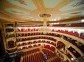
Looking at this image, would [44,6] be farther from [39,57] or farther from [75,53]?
[39,57]

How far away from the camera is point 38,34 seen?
2138cm

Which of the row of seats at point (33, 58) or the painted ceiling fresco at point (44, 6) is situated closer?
the painted ceiling fresco at point (44, 6)

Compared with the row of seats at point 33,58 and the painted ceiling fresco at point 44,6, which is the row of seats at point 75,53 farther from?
the row of seats at point 33,58

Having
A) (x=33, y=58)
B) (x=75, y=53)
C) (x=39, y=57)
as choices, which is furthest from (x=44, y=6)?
(x=39, y=57)

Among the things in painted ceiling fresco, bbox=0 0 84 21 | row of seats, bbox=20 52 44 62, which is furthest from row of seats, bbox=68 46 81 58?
row of seats, bbox=20 52 44 62

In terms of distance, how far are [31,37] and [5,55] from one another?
458 inches

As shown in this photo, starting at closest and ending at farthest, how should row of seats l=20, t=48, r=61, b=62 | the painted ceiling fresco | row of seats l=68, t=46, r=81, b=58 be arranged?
the painted ceiling fresco → row of seats l=68, t=46, r=81, b=58 → row of seats l=20, t=48, r=61, b=62

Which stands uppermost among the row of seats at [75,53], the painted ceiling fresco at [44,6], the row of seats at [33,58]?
the painted ceiling fresco at [44,6]

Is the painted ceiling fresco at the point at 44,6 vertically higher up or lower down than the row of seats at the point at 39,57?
higher up

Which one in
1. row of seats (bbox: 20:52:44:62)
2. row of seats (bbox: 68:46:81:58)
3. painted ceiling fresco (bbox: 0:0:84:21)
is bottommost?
row of seats (bbox: 20:52:44:62)

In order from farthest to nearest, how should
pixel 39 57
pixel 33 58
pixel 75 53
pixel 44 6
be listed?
pixel 39 57 → pixel 33 58 → pixel 75 53 → pixel 44 6

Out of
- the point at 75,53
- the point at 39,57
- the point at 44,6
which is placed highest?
the point at 44,6

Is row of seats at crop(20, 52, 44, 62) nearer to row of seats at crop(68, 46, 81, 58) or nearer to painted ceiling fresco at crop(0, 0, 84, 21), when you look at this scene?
row of seats at crop(68, 46, 81, 58)

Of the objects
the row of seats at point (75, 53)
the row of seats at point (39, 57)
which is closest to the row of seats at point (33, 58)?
the row of seats at point (39, 57)
